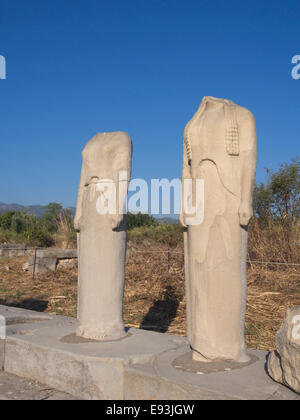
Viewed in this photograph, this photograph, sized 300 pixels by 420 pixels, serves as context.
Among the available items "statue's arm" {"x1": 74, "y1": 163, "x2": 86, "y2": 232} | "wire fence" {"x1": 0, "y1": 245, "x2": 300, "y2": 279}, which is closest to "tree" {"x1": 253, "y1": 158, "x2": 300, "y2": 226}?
"wire fence" {"x1": 0, "y1": 245, "x2": 300, "y2": 279}

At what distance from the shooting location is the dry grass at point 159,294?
678 centimetres

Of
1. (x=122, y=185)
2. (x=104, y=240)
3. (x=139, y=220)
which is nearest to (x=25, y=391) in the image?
(x=104, y=240)

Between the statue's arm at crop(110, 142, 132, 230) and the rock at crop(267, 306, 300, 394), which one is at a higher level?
the statue's arm at crop(110, 142, 132, 230)

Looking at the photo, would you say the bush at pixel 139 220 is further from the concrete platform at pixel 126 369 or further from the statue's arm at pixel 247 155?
the statue's arm at pixel 247 155

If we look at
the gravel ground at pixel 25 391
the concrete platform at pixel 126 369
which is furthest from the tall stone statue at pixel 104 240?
the gravel ground at pixel 25 391

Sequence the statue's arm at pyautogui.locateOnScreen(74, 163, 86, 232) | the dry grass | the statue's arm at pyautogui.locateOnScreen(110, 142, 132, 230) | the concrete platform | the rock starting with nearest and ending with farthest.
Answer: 1. the rock
2. the concrete platform
3. the statue's arm at pyautogui.locateOnScreen(110, 142, 132, 230)
4. the statue's arm at pyautogui.locateOnScreen(74, 163, 86, 232)
5. the dry grass

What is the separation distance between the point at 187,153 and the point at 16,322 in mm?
3252

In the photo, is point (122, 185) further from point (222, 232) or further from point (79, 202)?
point (222, 232)

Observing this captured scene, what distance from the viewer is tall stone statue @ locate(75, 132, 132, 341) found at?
442 cm

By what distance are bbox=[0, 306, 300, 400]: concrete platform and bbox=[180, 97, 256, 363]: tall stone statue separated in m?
0.25

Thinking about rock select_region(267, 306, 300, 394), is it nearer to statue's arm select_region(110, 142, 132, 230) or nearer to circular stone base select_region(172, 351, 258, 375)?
circular stone base select_region(172, 351, 258, 375)

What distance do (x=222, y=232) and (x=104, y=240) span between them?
1.44 metres
